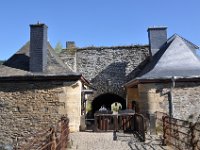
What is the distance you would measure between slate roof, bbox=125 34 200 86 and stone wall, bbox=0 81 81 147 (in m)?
3.15

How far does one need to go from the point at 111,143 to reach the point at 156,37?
8958 millimetres

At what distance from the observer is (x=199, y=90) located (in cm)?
1193

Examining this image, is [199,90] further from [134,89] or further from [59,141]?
[59,141]

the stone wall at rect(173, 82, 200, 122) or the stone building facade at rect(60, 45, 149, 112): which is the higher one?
the stone building facade at rect(60, 45, 149, 112)

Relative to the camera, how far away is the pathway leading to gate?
8422 millimetres

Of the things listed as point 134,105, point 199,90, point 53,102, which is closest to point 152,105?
point 199,90

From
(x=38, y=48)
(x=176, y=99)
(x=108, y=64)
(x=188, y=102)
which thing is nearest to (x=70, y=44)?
(x=108, y=64)

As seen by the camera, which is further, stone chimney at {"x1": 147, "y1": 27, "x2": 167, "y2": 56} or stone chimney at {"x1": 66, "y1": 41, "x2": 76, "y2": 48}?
stone chimney at {"x1": 66, "y1": 41, "x2": 76, "y2": 48}

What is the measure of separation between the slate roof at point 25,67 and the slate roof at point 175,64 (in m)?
3.19

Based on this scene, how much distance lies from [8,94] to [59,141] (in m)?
5.49

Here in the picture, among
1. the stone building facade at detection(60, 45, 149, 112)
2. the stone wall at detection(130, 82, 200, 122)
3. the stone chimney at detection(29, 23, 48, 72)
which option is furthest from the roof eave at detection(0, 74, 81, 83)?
the stone building facade at detection(60, 45, 149, 112)

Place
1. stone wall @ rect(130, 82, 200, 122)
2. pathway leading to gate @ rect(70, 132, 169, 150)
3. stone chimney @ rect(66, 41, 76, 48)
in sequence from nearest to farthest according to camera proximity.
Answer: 1. pathway leading to gate @ rect(70, 132, 169, 150)
2. stone wall @ rect(130, 82, 200, 122)
3. stone chimney @ rect(66, 41, 76, 48)

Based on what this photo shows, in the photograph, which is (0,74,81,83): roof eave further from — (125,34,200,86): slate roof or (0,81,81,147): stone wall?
(125,34,200,86): slate roof

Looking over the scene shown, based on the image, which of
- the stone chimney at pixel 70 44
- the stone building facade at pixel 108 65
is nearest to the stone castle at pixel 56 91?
the stone building facade at pixel 108 65
